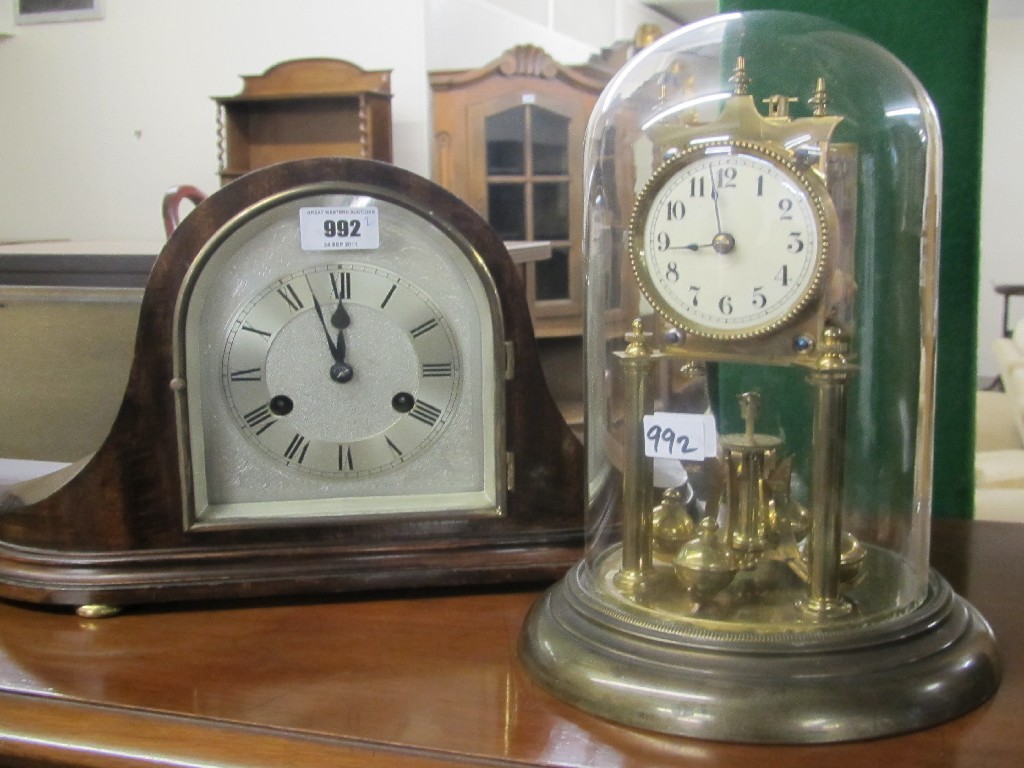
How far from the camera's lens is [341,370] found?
2.58ft

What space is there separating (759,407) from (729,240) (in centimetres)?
13

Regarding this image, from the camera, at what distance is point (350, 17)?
11.8 ft

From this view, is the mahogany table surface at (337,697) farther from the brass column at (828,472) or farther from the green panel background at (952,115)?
the green panel background at (952,115)

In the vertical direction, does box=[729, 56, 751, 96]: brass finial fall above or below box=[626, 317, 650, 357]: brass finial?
above

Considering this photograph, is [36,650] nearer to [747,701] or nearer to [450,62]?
[747,701]

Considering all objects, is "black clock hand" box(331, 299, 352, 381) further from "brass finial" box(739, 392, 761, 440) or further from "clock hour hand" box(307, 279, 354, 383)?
"brass finial" box(739, 392, 761, 440)

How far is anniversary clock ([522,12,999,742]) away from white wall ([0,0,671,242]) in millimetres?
2829

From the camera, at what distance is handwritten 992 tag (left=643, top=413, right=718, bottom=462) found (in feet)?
2.15

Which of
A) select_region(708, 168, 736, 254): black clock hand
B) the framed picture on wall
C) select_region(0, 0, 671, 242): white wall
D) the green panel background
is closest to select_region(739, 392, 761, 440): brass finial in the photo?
select_region(708, 168, 736, 254): black clock hand

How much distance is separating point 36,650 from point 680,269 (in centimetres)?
47

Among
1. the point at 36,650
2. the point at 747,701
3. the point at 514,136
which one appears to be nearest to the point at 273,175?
the point at 36,650

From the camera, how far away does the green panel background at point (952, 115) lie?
906mm

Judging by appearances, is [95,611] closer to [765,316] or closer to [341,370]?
[341,370]

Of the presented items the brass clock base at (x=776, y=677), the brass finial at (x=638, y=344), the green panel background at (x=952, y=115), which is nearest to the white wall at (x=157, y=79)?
the green panel background at (x=952, y=115)
